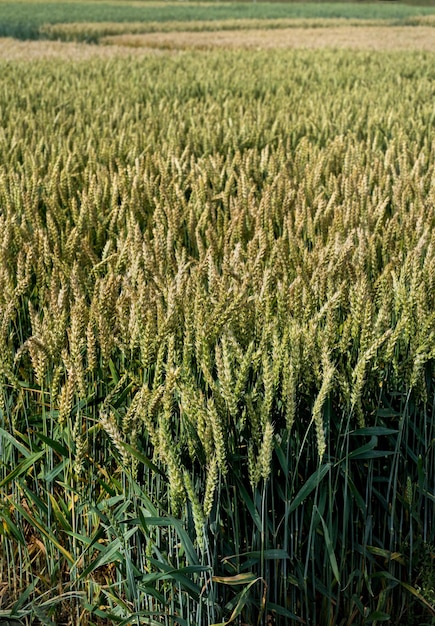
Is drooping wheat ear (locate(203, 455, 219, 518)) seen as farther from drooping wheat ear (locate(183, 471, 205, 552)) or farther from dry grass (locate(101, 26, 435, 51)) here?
dry grass (locate(101, 26, 435, 51))

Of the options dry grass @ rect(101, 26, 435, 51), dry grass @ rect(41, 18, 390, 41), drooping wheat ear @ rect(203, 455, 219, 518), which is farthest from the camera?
dry grass @ rect(41, 18, 390, 41)

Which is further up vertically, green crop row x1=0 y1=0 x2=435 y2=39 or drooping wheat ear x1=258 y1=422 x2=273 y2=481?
drooping wheat ear x1=258 y1=422 x2=273 y2=481

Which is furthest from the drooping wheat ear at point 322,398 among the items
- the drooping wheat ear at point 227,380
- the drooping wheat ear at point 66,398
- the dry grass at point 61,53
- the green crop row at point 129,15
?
the green crop row at point 129,15

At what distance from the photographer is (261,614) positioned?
5.22ft

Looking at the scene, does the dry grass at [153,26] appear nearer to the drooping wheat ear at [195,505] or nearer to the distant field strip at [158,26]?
the distant field strip at [158,26]

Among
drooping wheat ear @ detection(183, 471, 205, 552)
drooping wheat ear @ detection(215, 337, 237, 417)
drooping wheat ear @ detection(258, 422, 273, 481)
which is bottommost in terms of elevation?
drooping wheat ear @ detection(183, 471, 205, 552)

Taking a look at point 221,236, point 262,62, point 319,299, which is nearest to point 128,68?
point 262,62

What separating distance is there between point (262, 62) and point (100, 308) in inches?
415

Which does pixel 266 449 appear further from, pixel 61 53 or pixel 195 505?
pixel 61 53

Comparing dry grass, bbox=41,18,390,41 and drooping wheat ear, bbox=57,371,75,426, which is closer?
drooping wheat ear, bbox=57,371,75,426

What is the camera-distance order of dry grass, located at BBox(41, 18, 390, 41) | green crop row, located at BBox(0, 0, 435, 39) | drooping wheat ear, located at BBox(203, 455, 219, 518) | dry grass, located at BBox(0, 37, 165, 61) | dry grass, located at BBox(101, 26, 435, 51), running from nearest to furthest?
drooping wheat ear, located at BBox(203, 455, 219, 518)
dry grass, located at BBox(0, 37, 165, 61)
dry grass, located at BBox(101, 26, 435, 51)
dry grass, located at BBox(41, 18, 390, 41)
green crop row, located at BBox(0, 0, 435, 39)

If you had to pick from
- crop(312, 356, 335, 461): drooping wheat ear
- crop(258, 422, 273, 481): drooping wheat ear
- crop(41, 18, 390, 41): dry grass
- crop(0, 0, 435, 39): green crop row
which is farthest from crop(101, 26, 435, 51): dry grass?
crop(258, 422, 273, 481): drooping wheat ear

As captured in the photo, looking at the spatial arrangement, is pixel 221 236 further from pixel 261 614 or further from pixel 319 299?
pixel 261 614

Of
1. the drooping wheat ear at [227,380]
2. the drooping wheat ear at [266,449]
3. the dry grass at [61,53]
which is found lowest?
the dry grass at [61,53]
